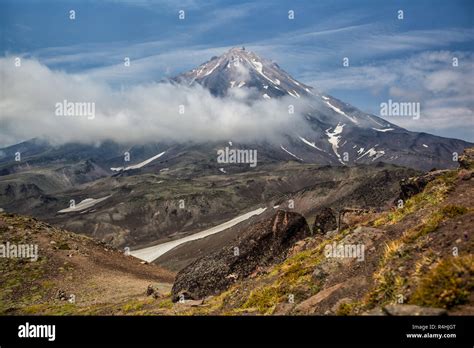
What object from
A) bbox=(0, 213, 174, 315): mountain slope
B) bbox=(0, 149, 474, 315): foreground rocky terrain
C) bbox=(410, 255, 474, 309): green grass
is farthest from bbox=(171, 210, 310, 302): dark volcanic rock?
bbox=(410, 255, 474, 309): green grass

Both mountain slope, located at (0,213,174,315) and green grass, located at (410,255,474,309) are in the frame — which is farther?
mountain slope, located at (0,213,174,315)

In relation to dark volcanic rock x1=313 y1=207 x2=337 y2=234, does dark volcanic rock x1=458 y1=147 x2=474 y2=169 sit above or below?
above

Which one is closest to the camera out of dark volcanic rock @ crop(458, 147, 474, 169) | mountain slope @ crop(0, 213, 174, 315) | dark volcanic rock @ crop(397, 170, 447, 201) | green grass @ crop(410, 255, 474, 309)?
green grass @ crop(410, 255, 474, 309)

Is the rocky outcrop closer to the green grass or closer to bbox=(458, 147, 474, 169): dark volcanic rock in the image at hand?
bbox=(458, 147, 474, 169): dark volcanic rock

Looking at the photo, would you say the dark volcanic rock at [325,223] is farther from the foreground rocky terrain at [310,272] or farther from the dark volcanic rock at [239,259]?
the dark volcanic rock at [239,259]

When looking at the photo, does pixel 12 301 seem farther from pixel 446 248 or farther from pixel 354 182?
Result: pixel 354 182

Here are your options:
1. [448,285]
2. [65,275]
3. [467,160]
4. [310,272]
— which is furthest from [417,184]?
[65,275]

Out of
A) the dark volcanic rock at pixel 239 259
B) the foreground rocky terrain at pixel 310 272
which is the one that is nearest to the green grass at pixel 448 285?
the foreground rocky terrain at pixel 310 272
